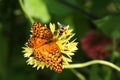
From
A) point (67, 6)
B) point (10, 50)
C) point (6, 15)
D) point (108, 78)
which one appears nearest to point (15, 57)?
point (10, 50)

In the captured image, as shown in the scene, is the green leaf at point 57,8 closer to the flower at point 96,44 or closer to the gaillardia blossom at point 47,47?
the flower at point 96,44

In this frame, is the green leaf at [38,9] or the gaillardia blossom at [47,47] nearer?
the gaillardia blossom at [47,47]

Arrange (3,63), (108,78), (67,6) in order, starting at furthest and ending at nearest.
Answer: (3,63), (67,6), (108,78)

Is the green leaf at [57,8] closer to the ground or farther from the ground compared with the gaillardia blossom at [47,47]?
farther from the ground

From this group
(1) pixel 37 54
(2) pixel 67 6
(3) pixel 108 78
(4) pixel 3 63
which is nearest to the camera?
(1) pixel 37 54

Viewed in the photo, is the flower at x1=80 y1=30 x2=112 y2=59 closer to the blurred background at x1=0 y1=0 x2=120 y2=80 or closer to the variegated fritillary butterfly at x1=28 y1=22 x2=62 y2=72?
the blurred background at x1=0 y1=0 x2=120 y2=80

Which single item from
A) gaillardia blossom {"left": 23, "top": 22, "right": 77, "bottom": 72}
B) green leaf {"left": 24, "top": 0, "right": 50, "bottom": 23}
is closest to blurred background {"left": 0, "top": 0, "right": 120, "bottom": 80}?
green leaf {"left": 24, "top": 0, "right": 50, "bottom": 23}

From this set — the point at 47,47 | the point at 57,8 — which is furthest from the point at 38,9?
the point at 47,47

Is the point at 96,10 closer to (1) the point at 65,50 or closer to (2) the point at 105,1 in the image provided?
(2) the point at 105,1

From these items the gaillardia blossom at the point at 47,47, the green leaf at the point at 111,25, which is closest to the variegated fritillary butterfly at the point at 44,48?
the gaillardia blossom at the point at 47,47
